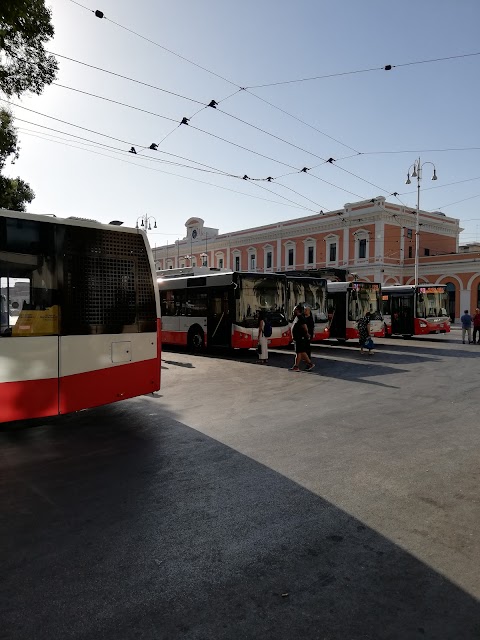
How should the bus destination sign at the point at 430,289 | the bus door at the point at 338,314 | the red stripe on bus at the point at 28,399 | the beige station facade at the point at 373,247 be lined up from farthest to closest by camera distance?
the beige station facade at the point at 373,247
the bus destination sign at the point at 430,289
the bus door at the point at 338,314
the red stripe on bus at the point at 28,399

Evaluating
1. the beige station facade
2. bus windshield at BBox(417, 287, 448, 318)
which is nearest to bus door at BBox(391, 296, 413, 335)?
bus windshield at BBox(417, 287, 448, 318)

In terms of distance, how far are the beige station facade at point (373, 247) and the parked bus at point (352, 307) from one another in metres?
25.0

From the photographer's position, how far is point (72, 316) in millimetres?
5949

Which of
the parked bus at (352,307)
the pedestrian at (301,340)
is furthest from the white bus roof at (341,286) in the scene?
the pedestrian at (301,340)

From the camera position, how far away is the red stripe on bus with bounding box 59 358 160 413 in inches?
231

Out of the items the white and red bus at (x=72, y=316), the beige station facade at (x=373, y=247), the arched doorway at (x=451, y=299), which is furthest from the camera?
the arched doorway at (x=451, y=299)

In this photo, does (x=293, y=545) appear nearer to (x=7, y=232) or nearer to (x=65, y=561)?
(x=65, y=561)

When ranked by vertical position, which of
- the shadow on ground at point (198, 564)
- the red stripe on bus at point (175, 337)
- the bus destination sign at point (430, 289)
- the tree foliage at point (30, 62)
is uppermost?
the tree foliage at point (30, 62)

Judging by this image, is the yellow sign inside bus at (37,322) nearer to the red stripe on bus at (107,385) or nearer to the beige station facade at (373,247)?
the red stripe on bus at (107,385)

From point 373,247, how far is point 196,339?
110ft

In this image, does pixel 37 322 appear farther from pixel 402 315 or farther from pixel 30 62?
pixel 402 315

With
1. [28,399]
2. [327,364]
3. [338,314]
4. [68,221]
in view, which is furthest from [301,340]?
[338,314]

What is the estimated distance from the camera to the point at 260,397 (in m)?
8.77

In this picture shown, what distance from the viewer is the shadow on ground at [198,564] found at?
8.05 feet
